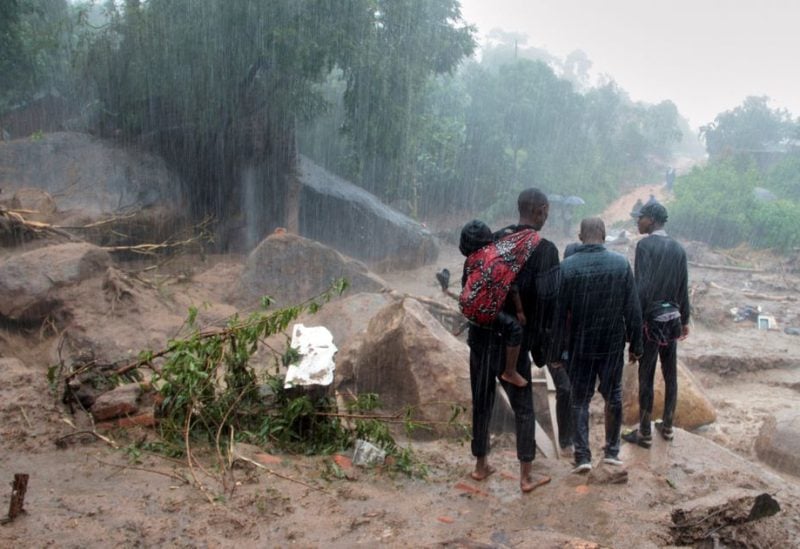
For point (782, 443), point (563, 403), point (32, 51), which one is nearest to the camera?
point (563, 403)

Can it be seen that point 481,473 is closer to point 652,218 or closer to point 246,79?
point 652,218

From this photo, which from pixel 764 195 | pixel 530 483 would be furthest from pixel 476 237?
pixel 764 195

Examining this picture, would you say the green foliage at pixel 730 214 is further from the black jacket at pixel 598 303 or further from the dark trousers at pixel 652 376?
the black jacket at pixel 598 303

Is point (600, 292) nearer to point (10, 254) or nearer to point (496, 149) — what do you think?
point (10, 254)

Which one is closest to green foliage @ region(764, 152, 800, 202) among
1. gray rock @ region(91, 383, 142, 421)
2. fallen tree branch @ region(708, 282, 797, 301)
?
fallen tree branch @ region(708, 282, 797, 301)

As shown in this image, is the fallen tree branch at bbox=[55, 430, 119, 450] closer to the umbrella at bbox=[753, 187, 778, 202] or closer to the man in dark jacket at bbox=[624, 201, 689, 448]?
the man in dark jacket at bbox=[624, 201, 689, 448]

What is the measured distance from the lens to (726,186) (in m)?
22.2

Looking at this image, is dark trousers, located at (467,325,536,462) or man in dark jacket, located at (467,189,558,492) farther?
dark trousers, located at (467,325,536,462)

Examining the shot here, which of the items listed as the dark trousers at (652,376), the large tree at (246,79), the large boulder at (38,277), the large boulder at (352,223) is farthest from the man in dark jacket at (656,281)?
the large boulder at (352,223)

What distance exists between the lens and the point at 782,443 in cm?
521

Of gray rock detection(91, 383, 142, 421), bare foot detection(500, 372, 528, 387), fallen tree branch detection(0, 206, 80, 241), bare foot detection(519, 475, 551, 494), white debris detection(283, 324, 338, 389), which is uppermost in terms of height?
fallen tree branch detection(0, 206, 80, 241)

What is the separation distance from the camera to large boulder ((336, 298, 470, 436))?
4879 millimetres

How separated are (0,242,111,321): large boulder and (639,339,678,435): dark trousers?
229 inches

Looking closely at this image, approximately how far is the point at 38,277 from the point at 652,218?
238 inches
